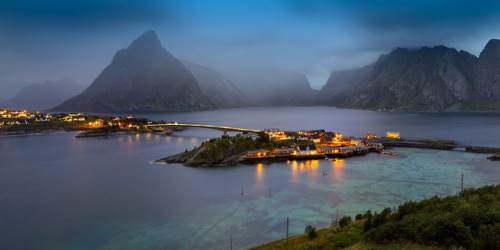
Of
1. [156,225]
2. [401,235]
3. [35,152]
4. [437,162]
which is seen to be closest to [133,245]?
[156,225]

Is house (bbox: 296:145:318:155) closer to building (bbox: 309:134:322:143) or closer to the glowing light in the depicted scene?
the glowing light

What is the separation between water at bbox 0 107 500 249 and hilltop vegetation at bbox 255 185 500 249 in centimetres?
853

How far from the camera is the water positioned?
33.4m

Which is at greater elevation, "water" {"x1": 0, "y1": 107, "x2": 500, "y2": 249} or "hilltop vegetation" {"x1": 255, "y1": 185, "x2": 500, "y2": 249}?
"hilltop vegetation" {"x1": 255, "y1": 185, "x2": 500, "y2": 249}

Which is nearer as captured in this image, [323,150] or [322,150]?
[323,150]

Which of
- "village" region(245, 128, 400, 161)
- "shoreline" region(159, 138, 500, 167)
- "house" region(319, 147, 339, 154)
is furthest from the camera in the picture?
"house" region(319, 147, 339, 154)

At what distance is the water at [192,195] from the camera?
33.4 meters

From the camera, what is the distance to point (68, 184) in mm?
54375

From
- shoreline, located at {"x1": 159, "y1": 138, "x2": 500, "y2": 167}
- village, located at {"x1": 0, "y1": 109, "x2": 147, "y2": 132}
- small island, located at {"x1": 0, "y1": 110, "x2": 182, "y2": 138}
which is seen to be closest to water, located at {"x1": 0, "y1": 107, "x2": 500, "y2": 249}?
shoreline, located at {"x1": 159, "y1": 138, "x2": 500, "y2": 167}

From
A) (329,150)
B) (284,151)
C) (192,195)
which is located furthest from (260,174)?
(329,150)

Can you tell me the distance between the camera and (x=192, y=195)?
155 feet

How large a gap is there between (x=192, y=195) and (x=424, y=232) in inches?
1362

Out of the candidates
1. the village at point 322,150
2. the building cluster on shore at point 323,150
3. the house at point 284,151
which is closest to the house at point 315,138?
the village at point 322,150

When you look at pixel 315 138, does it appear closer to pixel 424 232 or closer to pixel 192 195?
pixel 192 195
